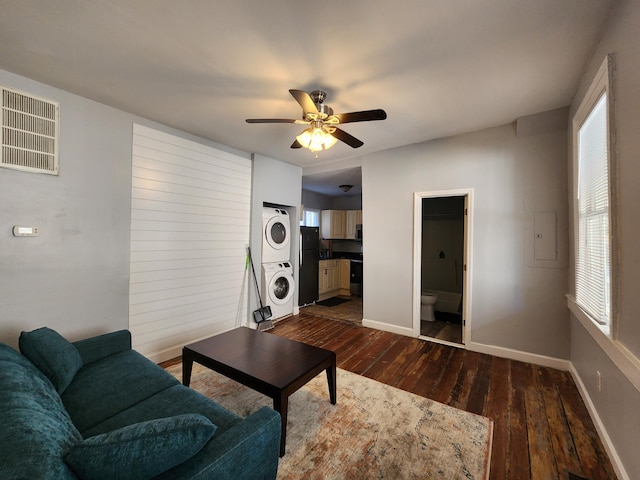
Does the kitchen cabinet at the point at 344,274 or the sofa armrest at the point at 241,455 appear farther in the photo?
the kitchen cabinet at the point at 344,274

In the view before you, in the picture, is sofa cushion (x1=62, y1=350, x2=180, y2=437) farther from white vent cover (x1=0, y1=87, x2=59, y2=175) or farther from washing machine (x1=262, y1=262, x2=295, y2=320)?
washing machine (x1=262, y1=262, x2=295, y2=320)

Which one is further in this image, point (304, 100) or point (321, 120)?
point (321, 120)

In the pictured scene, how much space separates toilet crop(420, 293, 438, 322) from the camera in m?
4.23

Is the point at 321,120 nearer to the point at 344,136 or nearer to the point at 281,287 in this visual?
the point at 344,136

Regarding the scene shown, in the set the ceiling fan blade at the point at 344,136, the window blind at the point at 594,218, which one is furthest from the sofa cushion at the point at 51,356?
the window blind at the point at 594,218

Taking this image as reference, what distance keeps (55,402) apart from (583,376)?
3.76 m

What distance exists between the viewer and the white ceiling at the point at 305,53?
4.87 ft

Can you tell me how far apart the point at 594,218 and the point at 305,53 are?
8.12 feet

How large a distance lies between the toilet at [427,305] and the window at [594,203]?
1945mm

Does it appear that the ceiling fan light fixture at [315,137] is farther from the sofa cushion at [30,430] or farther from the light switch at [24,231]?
the light switch at [24,231]

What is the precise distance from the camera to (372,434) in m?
1.86

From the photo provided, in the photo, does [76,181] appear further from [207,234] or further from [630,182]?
[630,182]

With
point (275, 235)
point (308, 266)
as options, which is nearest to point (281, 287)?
point (275, 235)

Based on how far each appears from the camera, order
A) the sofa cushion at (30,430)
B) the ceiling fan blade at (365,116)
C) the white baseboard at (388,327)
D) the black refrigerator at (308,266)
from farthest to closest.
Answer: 1. the black refrigerator at (308,266)
2. the white baseboard at (388,327)
3. the ceiling fan blade at (365,116)
4. the sofa cushion at (30,430)
